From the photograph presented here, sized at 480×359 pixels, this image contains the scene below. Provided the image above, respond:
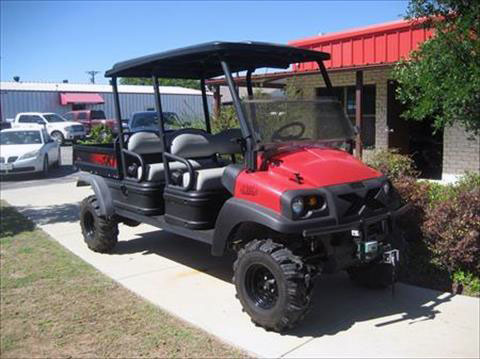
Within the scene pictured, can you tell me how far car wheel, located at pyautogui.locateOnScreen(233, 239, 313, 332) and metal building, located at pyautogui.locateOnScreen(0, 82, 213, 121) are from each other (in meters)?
29.8

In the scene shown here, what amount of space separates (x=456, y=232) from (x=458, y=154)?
748 cm

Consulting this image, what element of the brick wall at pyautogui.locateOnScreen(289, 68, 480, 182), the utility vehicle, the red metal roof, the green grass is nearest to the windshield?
the brick wall at pyautogui.locateOnScreen(289, 68, 480, 182)

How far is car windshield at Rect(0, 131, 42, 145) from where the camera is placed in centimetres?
1595

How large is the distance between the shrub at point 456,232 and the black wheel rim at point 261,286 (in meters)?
1.92

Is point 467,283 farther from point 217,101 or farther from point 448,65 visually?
point 217,101

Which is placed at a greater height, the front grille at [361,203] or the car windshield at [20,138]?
the car windshield at [20,138]

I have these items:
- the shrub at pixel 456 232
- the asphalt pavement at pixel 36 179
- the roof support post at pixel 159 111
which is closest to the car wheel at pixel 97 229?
the roof support post at pixel 159 111

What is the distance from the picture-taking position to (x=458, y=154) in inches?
474

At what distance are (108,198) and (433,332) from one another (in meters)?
3.94

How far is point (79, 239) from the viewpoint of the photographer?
7637 mm

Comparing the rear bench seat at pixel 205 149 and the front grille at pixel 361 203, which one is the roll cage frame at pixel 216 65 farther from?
the front grille at pixel 361 203

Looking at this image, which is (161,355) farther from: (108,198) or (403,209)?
(108,198)

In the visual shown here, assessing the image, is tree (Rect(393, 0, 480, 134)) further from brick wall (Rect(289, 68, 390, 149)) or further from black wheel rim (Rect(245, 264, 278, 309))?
brick wall (Rect(289, 68, 390, 149))

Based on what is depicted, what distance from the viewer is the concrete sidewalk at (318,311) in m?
4.04
